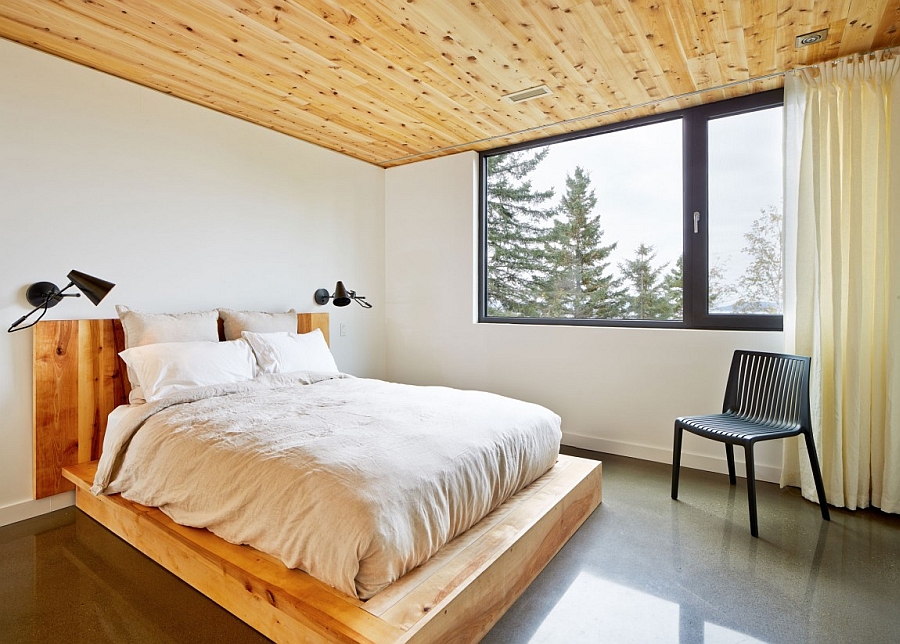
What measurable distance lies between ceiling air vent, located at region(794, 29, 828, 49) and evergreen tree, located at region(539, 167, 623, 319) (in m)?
1.52

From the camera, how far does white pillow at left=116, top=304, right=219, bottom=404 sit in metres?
2.76

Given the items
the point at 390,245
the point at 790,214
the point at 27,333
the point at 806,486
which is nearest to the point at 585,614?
the point at 806,486

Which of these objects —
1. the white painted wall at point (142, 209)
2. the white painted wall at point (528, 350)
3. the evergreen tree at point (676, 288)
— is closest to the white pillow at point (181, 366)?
the white painted wall at point (142, 209)

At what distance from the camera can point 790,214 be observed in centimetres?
292

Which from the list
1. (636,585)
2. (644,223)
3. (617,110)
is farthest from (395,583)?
(617,110)

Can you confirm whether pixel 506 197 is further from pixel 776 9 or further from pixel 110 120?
pixel 110 120

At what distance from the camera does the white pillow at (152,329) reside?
2.76 m

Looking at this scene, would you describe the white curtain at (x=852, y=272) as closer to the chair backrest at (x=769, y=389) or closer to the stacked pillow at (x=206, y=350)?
the chair backrest at (x=769, y=389)

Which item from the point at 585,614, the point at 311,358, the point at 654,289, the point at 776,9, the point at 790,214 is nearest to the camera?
the point at 585,614

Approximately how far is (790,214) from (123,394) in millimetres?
3959

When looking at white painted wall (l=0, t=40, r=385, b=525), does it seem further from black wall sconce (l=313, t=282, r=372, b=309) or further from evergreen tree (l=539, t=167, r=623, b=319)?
evergreen tree (l=539, t=167, r=623, b=319)

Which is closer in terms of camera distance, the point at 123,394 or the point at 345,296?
the point at 123,394

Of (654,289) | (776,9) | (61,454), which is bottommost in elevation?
(61,454)

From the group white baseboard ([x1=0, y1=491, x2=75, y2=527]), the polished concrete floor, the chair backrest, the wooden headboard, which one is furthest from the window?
white baseboard ([x1=0, y1=491, x2=75, y2=527])
